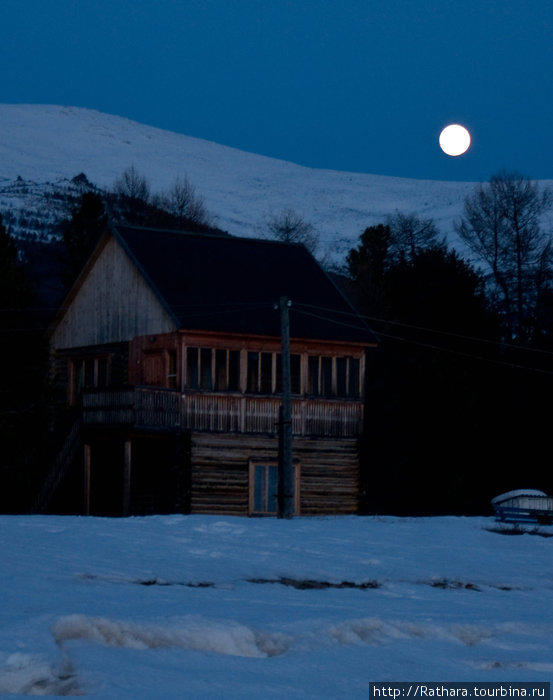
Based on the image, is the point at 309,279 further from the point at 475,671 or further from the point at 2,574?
the point at 475,671

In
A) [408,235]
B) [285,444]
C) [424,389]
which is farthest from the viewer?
[408,235]

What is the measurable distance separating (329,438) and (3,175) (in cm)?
16240

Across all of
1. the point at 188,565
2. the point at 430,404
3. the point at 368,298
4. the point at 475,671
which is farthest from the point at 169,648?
the point at 368,298

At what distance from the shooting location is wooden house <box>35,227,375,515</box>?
40.7 m

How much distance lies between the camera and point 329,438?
4309 centimetres

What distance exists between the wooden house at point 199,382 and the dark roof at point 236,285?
2.2 inches

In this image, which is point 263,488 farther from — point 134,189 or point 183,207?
point 134,189

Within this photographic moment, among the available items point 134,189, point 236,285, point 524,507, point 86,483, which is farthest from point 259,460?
point 134,189

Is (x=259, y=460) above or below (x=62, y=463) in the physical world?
above

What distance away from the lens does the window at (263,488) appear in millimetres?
41375

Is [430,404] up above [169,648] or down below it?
above

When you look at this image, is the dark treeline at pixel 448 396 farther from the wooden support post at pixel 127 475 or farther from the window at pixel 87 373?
the window at pixel 87 373

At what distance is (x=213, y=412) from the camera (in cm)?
4097

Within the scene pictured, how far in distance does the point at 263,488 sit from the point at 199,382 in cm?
403
